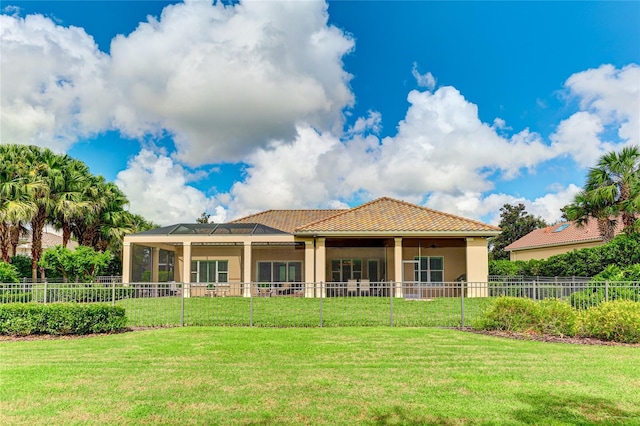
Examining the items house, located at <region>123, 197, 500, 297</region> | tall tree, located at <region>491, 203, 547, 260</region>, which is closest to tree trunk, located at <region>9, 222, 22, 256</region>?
house, located at <region>123, 197, 500, 297</region>

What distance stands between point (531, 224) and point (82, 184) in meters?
45.0

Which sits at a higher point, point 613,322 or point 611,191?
point 611,191

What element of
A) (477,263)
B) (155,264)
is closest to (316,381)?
(477,263)

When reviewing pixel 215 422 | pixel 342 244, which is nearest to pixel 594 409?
pixel 215 422

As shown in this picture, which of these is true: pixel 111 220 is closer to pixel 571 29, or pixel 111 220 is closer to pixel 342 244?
pixel 342 244

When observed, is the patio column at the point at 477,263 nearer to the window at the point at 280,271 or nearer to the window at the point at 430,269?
the window at the point at 430,269

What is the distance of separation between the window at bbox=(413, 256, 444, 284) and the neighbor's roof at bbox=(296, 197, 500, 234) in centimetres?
274

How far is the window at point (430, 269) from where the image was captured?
998 inches

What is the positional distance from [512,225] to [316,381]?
50.4 metres

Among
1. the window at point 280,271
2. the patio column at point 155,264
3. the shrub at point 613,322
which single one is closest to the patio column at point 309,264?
the window at point 280,271

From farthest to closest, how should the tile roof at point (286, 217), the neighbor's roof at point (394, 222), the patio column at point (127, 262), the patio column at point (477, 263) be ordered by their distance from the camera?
the tile roof at point (286, 217), the patio column at point (127, 262), the patio column at point (477, 263), the neighbor's roof at point (394, 222)

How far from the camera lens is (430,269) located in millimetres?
25578

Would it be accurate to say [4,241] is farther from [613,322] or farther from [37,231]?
[613,322]

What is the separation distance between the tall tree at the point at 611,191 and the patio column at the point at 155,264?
899 inches
